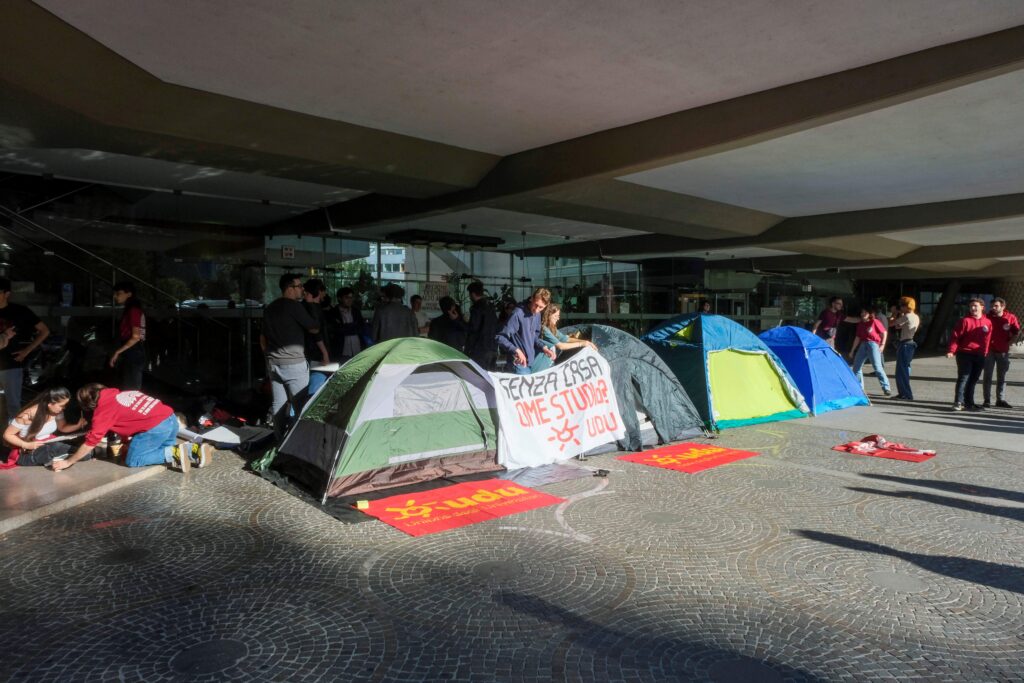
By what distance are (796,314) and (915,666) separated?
2843 cm

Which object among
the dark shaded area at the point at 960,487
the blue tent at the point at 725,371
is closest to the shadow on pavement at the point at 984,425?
the blue tent at the point at 725,371

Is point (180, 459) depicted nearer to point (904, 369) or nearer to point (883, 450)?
point (883, 450)

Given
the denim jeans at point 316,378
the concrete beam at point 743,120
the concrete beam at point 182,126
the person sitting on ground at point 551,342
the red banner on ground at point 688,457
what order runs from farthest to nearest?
the denim jeans at point 316,378 → the person sitting on ground at point 551,342 → the red banner on ground at point 688,457 → the concrete beam at point 743,120 → the concrete beam at point 182,126

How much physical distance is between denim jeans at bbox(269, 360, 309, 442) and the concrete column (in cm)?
2947

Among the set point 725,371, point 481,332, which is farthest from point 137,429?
point 725,371

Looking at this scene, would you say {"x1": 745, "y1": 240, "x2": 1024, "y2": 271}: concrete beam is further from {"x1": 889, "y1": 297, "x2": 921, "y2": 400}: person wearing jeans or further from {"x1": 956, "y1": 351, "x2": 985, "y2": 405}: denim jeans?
{"x1": 956, "y1": 351, "x2": 985, "y2": 405}: denim jeans

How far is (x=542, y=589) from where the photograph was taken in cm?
392

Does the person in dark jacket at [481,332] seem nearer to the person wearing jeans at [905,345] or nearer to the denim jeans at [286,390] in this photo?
the denim jeans at [286,390]

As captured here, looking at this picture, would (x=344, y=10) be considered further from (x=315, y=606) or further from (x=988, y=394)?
(x=988, y=394)

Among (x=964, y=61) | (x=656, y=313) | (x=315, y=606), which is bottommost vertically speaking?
(x=315, y=606)

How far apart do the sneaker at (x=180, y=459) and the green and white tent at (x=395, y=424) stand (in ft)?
2.96

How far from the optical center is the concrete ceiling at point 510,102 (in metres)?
5.31

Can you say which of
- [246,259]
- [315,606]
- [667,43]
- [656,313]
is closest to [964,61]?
[667,43]

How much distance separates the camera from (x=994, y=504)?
562 cm
